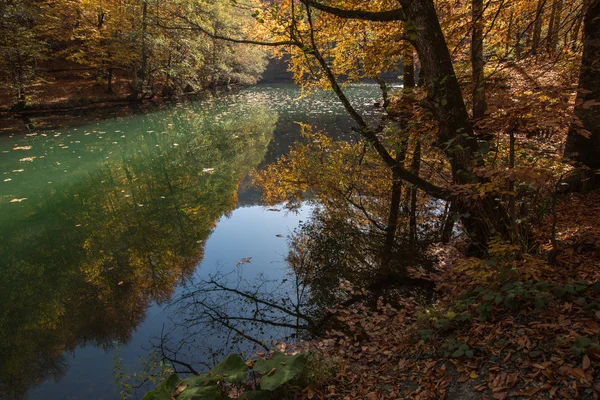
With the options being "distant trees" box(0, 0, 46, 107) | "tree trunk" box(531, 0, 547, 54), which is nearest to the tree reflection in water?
"tree trunk" box(531, 0, 547, 54)

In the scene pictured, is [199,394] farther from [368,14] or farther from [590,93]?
[590,93]

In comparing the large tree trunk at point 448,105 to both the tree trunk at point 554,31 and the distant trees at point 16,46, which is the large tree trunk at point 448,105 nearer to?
the tree trunk at point 554,31

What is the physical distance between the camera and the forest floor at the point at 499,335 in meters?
2.37

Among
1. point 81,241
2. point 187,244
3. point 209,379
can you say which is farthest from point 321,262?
point 81,241

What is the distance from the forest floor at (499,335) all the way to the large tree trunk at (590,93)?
1.13 metres

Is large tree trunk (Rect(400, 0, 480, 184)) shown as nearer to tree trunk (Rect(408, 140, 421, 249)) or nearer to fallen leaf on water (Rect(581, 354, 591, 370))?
tree trunk (Rect(408, 140, 421, 249))

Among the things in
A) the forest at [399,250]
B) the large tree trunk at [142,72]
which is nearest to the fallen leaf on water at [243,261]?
the forest at [399,250]

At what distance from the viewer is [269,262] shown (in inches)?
253

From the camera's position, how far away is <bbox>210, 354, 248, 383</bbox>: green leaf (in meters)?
2.79

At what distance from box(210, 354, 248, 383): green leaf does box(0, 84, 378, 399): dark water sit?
162 centimetres

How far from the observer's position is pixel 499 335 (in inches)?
114

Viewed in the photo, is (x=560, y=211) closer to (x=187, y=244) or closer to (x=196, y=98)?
(x=187, y=244)

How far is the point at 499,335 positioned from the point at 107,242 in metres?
6.97

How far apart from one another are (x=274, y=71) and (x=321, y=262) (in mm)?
66108
